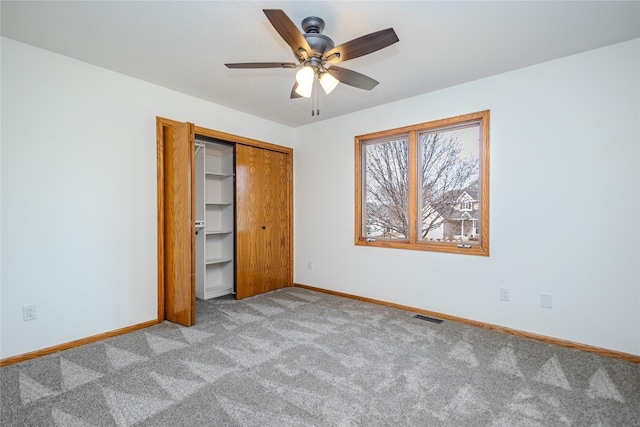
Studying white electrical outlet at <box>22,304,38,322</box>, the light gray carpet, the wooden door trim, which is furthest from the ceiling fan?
white electrical outlet at <box>22,304,38,322</box>

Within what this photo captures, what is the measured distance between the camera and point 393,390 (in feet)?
6.35

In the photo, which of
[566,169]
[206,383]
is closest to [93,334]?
[206,383]

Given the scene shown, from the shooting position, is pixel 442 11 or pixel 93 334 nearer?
pixel 442 11

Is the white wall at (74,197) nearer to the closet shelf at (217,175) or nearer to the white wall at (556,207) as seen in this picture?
the closet shelf at (217,175)

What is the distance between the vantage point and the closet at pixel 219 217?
303cm

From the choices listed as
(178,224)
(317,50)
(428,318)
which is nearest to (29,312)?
(178,224)

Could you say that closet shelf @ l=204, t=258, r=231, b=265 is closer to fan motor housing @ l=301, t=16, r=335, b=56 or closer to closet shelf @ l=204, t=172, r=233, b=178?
closet shelf @ l=204, t=172, r=233, b=178

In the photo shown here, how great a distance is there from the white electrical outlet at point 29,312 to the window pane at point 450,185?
3619 mm

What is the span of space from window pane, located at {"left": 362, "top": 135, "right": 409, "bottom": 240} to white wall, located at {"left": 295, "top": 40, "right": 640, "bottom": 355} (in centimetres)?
34

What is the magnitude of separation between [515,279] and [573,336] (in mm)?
587

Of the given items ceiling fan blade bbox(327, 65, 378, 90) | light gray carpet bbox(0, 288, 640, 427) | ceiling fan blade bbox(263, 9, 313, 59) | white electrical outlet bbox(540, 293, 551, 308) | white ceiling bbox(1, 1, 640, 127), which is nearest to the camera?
ceiling fan blade bbox(263, 9, 313, 59)

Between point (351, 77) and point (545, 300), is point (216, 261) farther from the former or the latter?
point (545, 300)

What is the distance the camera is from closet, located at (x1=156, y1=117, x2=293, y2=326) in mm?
3031

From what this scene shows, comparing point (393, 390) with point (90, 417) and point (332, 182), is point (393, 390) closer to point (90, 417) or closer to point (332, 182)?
point (90, 417)
